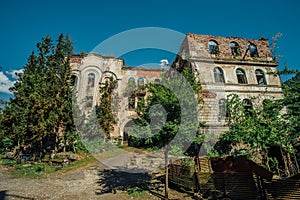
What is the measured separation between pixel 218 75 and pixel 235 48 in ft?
15.5

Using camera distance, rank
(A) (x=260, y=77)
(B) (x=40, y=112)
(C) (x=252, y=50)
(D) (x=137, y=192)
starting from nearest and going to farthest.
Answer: (D) (x=137, y=192), (B) (x=40, y=112), (A) (x=260, y=77), (C) (x=252, y=50)

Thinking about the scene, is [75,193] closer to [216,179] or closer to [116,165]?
[116,165]

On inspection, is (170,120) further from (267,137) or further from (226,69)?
(226,69)

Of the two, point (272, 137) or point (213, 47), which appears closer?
point (272, 137)

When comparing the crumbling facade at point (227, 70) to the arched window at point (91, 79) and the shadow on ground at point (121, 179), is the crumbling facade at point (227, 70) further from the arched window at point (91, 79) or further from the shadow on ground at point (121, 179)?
the arched window at point (91, 79)

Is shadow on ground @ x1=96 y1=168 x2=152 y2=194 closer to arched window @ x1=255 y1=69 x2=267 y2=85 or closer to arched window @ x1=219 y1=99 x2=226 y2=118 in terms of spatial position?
arched window @ x1=219 y1=99 x2=226 y2=118

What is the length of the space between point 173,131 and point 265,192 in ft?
13.0

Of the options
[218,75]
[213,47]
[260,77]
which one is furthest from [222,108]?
[213,47]

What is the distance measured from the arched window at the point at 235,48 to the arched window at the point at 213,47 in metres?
1.85

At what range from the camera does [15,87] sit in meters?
18.1

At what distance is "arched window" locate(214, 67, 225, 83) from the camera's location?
52.1ft

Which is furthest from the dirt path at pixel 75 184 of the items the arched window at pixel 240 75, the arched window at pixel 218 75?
the arched window at pixel 240 75

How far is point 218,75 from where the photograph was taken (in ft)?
53.0

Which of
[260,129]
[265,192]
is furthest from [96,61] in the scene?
[265,192]
